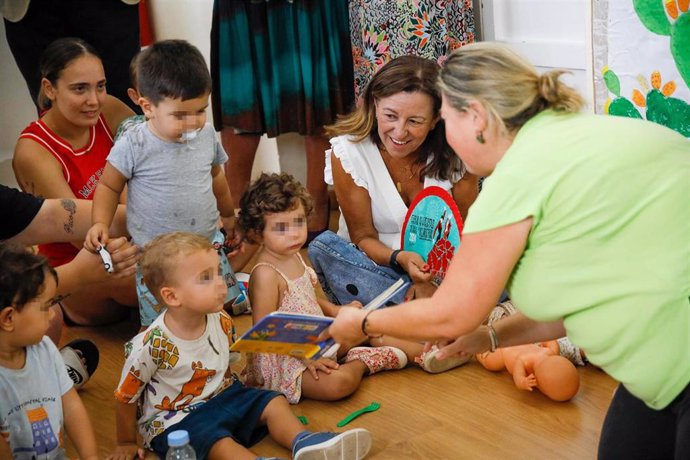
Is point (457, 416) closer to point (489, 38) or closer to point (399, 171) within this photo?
point (399, 171)

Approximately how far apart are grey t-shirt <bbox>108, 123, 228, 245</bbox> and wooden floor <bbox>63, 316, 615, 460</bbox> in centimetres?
52

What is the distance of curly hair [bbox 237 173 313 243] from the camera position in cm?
253

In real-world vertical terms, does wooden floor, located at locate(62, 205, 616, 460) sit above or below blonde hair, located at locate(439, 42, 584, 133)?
below

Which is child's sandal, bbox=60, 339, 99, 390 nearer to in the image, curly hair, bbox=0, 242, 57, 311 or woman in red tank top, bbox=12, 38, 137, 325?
woman in red tank top, bbox=12, 38, 137, 325

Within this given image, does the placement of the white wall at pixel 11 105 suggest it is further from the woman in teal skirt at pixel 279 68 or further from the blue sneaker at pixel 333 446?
the blue sneaker at pixel 333 446

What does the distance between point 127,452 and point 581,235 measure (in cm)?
130

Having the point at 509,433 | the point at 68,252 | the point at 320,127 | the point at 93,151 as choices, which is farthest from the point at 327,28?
the point at 509,433

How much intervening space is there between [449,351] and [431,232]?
3.01 ft

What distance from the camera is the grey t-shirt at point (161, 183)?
8.39ft

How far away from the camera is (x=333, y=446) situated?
6.94 feet

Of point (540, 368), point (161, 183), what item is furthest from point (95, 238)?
point (540, 368)

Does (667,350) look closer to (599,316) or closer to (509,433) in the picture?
(599,316)

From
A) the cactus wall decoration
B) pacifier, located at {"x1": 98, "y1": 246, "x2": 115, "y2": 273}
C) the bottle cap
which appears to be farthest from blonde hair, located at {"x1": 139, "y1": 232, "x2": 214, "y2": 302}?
the cactus wall decoration

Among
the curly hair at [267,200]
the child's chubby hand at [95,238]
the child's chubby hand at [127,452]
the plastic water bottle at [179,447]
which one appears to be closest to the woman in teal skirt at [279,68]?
the curly hair at [267,200]
